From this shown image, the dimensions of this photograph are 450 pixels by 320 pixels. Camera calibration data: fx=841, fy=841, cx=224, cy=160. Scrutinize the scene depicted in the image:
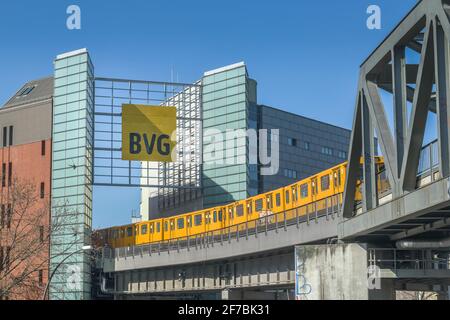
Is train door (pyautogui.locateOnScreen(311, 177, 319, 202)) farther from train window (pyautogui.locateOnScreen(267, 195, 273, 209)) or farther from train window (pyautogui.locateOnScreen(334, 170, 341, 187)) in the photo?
train window (pyautogui.locateOnScreen(267, 195, 273, 209))

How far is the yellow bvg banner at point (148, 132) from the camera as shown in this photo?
8369 cm

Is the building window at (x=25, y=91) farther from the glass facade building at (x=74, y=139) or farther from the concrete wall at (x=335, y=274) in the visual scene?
the concrete wall at (x=335, y=274)

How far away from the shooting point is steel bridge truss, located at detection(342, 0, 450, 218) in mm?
20922

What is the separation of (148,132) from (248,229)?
37.0m

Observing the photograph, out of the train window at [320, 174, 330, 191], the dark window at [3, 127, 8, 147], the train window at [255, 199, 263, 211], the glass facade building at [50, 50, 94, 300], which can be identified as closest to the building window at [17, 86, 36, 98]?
the dark window at [3, 127, 8, 147]

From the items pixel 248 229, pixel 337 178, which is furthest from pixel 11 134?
pixel 337 178

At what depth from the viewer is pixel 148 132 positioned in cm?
8462

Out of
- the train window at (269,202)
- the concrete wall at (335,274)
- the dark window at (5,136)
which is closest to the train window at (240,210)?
the train window at (269,202)

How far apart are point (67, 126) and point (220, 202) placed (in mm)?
18883

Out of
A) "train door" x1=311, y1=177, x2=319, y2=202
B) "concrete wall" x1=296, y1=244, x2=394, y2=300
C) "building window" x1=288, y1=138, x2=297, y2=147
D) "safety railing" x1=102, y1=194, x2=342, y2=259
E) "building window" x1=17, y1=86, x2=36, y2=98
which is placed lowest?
"concrete wall" x1=296, y1=244, x2=394, y2=300


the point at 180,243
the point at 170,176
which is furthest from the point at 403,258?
the point at 170,176

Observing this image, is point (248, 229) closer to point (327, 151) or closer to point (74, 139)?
point (74, 139)

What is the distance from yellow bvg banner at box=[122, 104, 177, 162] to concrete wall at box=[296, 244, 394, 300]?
5270 cm
